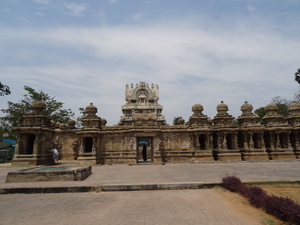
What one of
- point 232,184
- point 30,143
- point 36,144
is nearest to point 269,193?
point 232,184

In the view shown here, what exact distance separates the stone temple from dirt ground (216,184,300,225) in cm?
1309

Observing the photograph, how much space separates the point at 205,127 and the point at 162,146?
17.0ft

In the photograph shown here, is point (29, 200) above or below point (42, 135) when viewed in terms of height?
below

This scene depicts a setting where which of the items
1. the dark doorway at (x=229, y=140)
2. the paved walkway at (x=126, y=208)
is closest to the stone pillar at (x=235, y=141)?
the dark doorway at (x=229, y=140)

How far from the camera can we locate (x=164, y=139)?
2228 centimetres

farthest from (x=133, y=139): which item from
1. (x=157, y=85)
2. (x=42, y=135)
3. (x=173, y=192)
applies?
(x=157, y=85)

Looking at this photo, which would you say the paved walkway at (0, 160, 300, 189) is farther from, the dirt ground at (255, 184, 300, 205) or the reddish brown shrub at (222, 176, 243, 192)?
the dirt ground at (255, 184, 300, 205)

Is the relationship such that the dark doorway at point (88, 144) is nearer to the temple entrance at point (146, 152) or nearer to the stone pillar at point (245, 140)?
the temple entrance at point (146, 152)

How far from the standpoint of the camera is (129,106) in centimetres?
4312

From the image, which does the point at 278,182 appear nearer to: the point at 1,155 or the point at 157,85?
the point at 1,155

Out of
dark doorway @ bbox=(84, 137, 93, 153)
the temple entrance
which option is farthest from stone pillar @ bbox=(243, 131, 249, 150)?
dark doorway @ bbox=(84, 137, 93, 153)

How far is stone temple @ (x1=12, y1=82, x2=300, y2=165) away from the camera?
21.3 meters

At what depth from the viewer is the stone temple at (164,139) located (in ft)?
69.8

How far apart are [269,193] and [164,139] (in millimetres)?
14635
